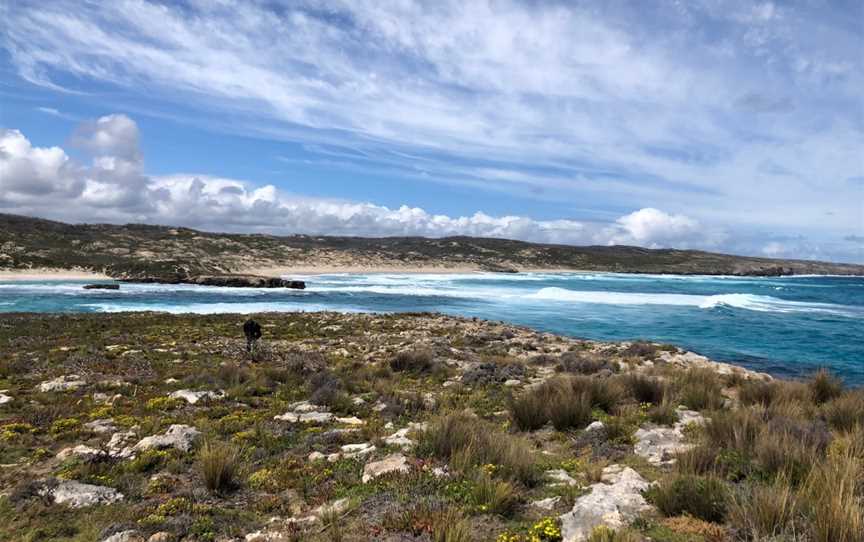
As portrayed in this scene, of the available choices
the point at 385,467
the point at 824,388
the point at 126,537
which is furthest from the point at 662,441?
the point at 126,537

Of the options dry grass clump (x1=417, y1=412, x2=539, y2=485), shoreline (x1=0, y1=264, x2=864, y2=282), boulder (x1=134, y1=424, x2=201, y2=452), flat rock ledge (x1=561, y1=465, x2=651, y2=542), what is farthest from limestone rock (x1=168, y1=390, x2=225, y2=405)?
shoreline (x1=0, y1=264, x2=864, y2=282)

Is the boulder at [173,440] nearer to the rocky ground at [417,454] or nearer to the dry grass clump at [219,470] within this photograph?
the rocky ground at [417,454]

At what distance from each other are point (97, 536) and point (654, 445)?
7.32 m

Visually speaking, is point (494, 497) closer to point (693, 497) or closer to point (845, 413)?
point (693, 497)

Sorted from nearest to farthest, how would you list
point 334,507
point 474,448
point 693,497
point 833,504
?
1. point 833,504
2. point 693,497
3. point 334,507
4. point 474,448

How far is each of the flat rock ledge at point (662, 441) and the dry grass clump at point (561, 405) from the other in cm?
108

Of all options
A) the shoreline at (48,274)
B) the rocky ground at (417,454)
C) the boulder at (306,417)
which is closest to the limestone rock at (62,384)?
the rocky ground at (417,454)

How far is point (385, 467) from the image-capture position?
6727mm

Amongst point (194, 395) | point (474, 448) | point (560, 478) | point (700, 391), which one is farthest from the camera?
point (194, 395)

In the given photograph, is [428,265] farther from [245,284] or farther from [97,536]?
[97,536]

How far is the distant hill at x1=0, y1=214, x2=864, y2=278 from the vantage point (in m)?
71.0

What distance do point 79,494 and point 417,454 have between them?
4.30m

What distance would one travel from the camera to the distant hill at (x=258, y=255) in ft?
233

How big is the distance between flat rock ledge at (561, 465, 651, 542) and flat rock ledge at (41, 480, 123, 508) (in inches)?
216
